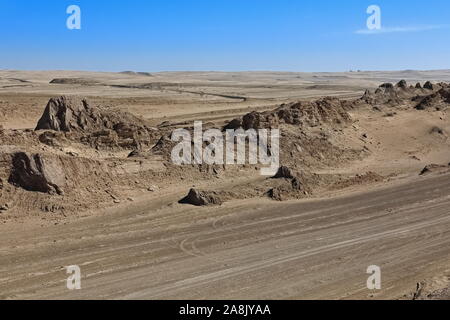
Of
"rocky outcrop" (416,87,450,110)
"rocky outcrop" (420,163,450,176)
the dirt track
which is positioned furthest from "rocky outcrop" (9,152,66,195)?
"rocky outcrop" (416,87,450,110)

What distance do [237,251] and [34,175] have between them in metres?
7.00

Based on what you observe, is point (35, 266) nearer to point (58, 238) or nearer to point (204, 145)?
point (58, 238)

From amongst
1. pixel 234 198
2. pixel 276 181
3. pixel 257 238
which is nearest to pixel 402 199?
pixel 276 181

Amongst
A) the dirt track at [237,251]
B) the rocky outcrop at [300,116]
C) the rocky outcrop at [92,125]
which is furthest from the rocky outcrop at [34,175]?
the rocky outcrop at [300,116]

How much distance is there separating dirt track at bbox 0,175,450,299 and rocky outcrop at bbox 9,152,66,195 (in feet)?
5.97

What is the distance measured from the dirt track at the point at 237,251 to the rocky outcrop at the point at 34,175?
182 cm

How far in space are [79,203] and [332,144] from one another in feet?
44.9

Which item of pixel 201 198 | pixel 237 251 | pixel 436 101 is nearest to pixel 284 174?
pixel 201 198

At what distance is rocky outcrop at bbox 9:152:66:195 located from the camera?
16641 mm

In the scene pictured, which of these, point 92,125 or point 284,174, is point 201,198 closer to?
point 284,174

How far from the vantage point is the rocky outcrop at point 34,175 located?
1664cm

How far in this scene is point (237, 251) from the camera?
1326cm

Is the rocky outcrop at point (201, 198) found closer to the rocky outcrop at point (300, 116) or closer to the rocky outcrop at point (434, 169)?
the rocky outcrop at point (300, 116)

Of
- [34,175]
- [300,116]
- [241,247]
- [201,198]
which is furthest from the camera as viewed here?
[300,116]
